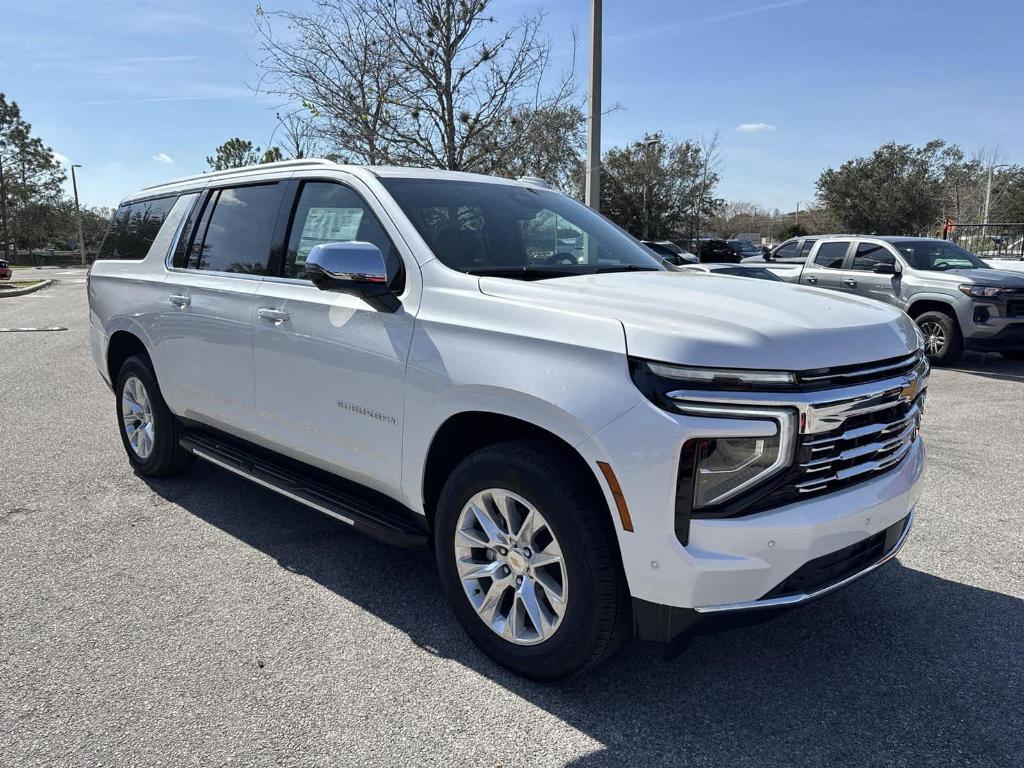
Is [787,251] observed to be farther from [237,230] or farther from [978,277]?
[237,230]

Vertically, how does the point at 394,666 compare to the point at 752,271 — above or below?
below

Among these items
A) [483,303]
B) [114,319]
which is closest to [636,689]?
[483,303]

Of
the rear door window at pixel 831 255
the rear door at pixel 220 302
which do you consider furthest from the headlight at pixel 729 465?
the rear door window at pixel 831 255

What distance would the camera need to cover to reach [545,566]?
2693 mm

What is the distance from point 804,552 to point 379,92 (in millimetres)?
12045

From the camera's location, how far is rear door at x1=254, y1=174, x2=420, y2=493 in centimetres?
314

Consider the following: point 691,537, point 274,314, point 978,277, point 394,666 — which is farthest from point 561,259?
point 978,277

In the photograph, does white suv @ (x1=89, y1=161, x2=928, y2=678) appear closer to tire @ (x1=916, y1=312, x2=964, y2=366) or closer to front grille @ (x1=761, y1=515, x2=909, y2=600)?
front grille @ (x1=761, y1=515, x2=909, y2=600)

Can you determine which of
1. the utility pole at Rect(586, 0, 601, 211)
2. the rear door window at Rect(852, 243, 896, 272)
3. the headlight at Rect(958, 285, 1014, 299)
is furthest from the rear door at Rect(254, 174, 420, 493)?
the rear door window at Rect(852, 243, 896, 272)

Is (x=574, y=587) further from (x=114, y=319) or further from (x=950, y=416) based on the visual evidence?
(x=950, y=416)

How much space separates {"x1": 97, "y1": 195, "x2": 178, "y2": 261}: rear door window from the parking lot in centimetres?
179

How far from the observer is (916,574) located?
375cm

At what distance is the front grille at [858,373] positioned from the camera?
2.36 m

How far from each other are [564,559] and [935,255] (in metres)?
11.0
